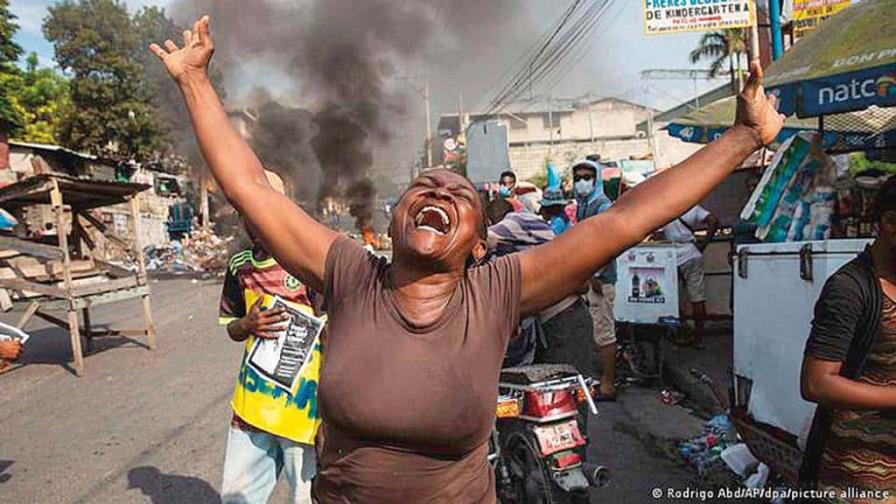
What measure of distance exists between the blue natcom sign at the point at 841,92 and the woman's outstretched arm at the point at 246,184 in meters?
3.00

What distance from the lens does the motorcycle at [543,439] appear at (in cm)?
315

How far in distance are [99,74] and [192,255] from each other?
7.58 metres

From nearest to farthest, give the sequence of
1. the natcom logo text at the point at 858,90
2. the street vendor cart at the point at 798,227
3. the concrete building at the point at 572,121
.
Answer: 1. the street vendor cart at the point at 798,227
2. the natcom logo text at the point at 858,90
3. the concrete building at the point at 572,121

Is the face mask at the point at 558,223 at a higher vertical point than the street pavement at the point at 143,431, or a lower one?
higher

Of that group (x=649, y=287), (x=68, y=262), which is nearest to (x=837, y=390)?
(x=649, y=287)

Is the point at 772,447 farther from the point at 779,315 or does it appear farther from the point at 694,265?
the point at 694,265

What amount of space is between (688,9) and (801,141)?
4251 millimetres

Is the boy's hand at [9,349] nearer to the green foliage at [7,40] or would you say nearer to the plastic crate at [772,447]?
the plastic crate at [772,447]

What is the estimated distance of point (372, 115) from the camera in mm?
19172

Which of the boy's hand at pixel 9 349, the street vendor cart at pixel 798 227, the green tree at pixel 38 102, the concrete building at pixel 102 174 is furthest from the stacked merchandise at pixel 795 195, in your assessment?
the green tree at pixel 38 102

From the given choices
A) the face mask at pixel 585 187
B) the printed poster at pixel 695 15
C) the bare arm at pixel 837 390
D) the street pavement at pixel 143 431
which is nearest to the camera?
the bare arm at pixel 837 390

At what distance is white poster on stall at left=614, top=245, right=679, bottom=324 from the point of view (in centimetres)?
628

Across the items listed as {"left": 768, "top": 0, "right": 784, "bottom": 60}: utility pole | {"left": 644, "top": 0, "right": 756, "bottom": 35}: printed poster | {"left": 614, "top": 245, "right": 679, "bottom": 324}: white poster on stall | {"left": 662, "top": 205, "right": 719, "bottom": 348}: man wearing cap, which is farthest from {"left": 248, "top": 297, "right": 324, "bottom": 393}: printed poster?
{"left": 768, "top": 0, "right": 784, "bottom": 60}: utility pole

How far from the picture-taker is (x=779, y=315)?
3316 millimetres
